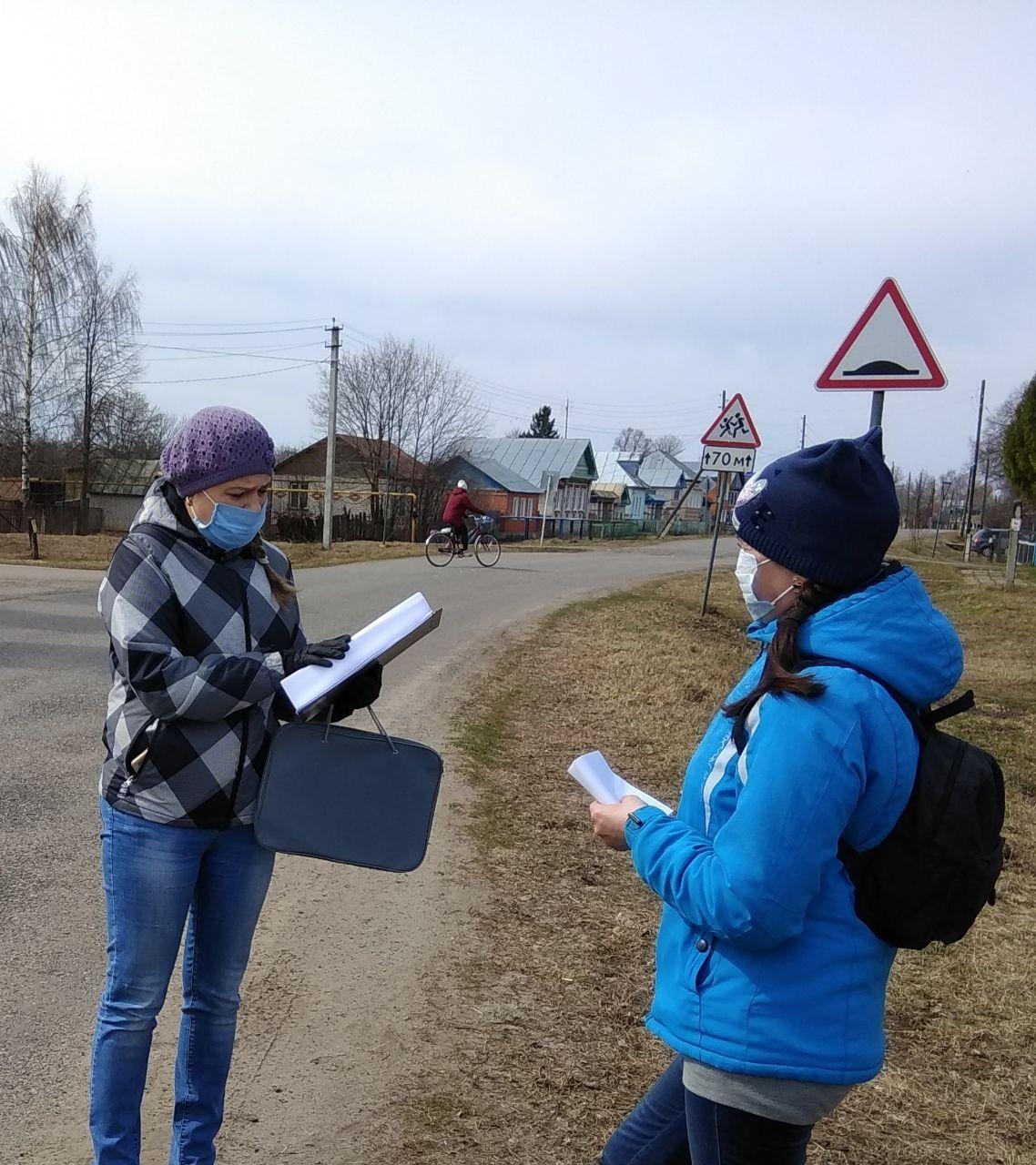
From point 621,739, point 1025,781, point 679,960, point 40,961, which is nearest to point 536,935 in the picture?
point 40,961

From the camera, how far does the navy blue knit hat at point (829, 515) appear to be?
5.90 ft

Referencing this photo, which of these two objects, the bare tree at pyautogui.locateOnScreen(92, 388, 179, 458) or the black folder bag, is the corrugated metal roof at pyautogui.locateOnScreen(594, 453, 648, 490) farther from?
the black folder bag

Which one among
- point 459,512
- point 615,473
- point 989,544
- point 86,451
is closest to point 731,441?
point 459,512

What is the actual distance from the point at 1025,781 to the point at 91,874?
5860mm

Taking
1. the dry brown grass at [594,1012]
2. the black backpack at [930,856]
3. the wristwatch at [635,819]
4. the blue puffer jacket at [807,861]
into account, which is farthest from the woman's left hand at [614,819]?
the dry brown grass at [594,1012]

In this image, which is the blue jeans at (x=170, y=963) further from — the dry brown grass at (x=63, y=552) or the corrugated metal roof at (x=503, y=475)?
the corrugated metal roof at (x=503, y=475)

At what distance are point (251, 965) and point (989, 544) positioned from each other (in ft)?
150

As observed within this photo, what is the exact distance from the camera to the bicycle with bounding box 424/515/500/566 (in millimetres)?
23125

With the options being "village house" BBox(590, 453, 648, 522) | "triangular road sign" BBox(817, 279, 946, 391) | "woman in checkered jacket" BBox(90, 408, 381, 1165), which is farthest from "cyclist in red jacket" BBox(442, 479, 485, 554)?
"village house" BBox(590, 453, 648, 522)

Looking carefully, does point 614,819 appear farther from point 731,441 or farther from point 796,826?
point 731,441

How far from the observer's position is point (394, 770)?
248 cm

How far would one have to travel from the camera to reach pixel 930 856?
1678mm

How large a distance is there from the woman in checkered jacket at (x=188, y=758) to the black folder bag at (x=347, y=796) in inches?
5.0

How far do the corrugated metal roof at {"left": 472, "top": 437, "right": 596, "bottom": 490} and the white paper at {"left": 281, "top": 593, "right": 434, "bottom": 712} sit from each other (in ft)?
212
